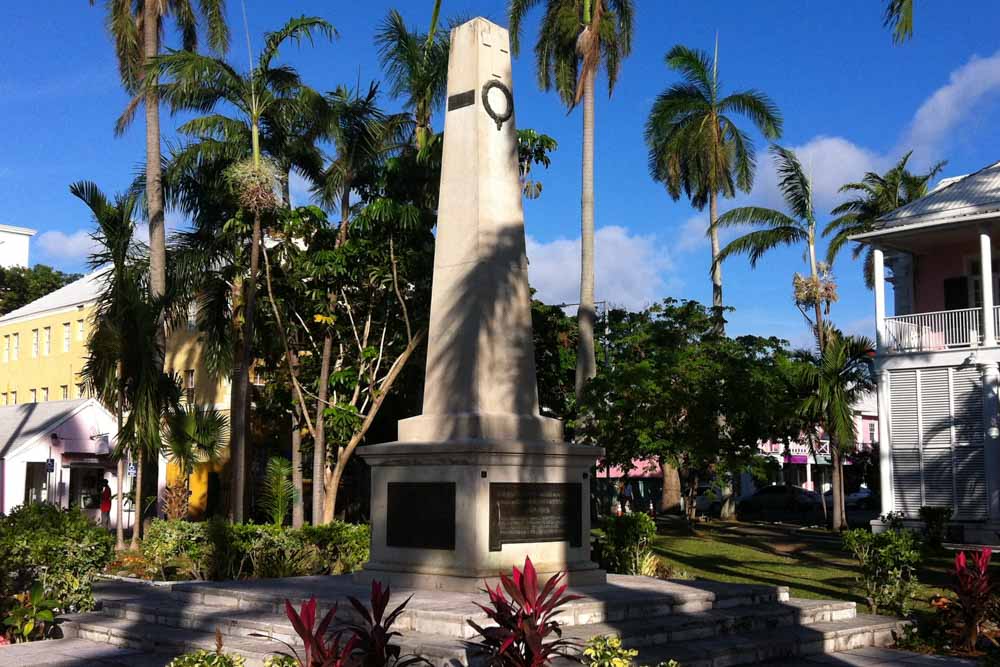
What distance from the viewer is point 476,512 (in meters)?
11.6

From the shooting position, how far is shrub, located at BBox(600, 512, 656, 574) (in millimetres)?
16422

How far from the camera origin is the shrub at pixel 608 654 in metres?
7.76

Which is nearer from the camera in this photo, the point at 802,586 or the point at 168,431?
the point at 802,586

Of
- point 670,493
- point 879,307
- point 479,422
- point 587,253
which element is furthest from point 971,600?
point 670,493

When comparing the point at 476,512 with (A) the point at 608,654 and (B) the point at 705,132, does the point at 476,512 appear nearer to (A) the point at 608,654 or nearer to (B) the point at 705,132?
(A) the point at 608,654

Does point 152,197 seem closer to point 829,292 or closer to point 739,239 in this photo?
point 739,239

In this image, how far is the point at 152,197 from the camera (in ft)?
91.8

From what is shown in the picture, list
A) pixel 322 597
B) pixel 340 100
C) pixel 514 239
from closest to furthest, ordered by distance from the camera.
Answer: pixel 322 597
pixel 514 239
pixel 340 100

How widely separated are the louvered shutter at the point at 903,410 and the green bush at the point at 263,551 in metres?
17.8

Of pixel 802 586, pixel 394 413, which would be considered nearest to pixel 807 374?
pixel 394 413

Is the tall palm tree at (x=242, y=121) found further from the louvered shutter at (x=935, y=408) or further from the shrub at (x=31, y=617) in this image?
the louvered shutter at (x=935, y=408)

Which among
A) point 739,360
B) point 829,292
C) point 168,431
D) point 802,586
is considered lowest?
point 802,586

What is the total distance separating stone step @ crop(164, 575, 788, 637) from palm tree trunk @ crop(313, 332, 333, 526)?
473 inches

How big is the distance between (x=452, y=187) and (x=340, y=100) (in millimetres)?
14949
